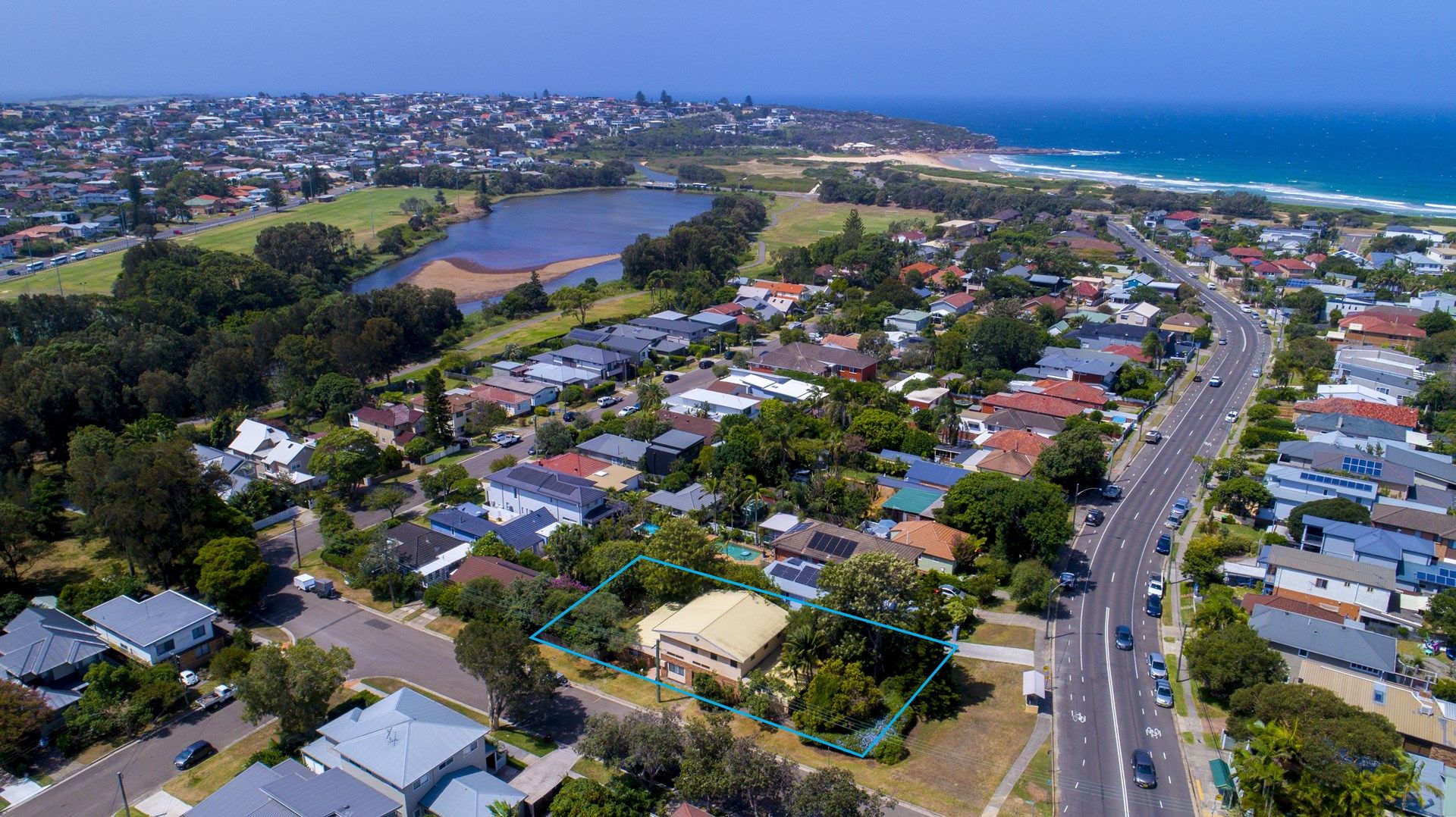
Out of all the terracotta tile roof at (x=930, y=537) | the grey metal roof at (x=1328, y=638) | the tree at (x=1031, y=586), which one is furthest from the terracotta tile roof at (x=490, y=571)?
the grey metal roof at (x=1328, y=638)

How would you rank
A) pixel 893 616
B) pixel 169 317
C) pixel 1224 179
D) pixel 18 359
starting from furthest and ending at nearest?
pixel 1224 179, pixel 169 317, pixel 18 359, pixel 893 616

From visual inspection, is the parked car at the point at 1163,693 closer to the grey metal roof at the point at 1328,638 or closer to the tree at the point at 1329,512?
the grey metal roof at the point at 1328,638

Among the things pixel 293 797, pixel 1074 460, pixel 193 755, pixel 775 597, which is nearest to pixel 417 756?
pixel 293 797

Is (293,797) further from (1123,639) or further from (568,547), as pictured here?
(1123,639)

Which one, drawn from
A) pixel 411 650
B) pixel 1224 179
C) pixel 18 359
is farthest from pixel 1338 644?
pixel 1224 179

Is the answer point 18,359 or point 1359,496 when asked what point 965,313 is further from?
point 18,359

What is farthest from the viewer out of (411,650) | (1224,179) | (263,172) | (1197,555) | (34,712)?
(1224,179)

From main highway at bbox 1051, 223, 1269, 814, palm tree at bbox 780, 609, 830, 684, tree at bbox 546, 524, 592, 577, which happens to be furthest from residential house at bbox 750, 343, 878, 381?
palm tree at bbox 780, 609, 830, 684
